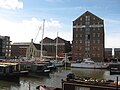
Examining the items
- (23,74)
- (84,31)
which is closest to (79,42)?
(84,31)

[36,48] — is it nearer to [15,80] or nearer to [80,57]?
[80,57]

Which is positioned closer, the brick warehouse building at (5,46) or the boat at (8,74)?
the boat at (8,74)

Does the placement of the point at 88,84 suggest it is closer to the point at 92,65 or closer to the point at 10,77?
the point at 10,77

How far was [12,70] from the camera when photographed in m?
51.5

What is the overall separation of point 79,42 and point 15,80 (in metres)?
72.6

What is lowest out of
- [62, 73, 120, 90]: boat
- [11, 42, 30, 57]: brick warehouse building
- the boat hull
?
the boat hull

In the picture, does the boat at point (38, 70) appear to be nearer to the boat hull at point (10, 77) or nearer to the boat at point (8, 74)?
the boat at point (8, 74)

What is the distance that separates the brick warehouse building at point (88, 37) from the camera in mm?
113500

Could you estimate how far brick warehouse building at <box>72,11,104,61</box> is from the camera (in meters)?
114

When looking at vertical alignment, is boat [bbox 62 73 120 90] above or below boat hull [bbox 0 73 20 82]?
above

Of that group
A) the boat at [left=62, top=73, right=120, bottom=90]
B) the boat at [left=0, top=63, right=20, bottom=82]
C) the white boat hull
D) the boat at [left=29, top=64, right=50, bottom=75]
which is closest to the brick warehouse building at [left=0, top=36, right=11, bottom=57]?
the white boat hull

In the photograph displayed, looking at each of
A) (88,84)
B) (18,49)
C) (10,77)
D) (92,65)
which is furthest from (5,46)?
(88,84)

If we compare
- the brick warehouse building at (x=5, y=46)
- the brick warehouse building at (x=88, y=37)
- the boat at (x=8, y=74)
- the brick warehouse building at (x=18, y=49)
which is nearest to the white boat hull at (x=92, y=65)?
the brick warehouse building at (x=88, y=37)

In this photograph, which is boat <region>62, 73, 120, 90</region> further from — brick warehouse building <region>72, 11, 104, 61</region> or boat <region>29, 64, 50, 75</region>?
brick warehouse building <region>72, 11, 104, 61</region>
